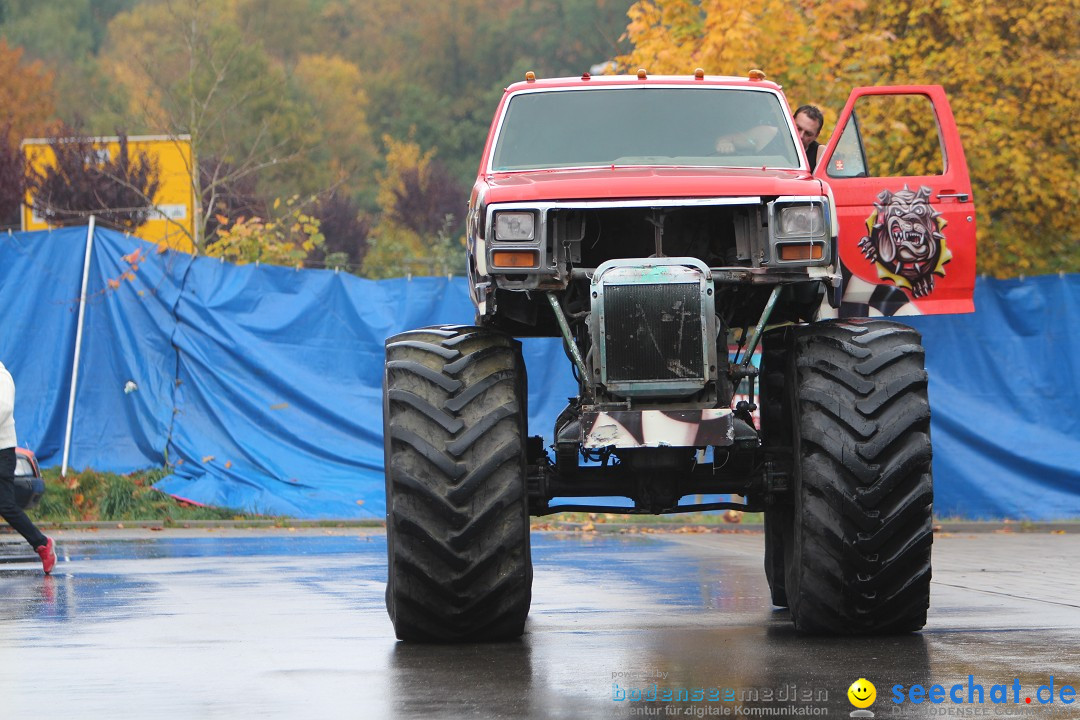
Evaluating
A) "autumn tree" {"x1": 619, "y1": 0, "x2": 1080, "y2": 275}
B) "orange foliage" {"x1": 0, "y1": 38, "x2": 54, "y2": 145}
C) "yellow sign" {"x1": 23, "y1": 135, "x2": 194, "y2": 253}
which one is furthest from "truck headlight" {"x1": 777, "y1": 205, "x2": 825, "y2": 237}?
"orange foliage" {"x1": 0, "y1": 38, "x2": 54, "y2": 145}

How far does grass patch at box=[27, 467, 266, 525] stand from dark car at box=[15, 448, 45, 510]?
225 cm

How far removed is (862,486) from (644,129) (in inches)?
108

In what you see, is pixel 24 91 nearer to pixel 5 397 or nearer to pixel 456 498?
pixel 5 397

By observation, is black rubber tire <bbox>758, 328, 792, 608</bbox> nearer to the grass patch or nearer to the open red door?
the open red door

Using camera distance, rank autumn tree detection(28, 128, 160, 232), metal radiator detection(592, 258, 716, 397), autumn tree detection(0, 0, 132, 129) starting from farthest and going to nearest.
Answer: autumn tree detection(0, 0, 132, 129) < autumn tree detection(28, 128, 160, 232) < metal radiator detection(592, 258, 716, 397)

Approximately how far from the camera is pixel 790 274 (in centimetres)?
842

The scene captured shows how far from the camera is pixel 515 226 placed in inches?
331

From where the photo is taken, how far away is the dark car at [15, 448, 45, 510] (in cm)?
1538

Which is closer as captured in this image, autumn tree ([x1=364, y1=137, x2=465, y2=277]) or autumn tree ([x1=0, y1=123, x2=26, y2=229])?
autumn tree ([x1=0, y1=123, x2=26, y2=229])

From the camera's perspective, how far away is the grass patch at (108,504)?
1797 centimetres

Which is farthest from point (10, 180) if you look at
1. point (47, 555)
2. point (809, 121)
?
point (809, 121)

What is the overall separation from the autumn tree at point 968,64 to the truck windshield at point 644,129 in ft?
30.6

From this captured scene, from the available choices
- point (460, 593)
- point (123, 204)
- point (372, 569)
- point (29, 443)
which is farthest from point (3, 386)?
point (123, 204)

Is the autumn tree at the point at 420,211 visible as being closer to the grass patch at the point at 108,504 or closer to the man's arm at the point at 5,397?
the grass patch at the point at 108,504
